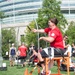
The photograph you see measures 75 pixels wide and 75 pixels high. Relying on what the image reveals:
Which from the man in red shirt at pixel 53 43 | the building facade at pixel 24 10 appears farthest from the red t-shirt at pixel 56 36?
the building facade at pixel 24 10

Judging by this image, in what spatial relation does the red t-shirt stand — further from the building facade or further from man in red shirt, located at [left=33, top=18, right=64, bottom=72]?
the building facade

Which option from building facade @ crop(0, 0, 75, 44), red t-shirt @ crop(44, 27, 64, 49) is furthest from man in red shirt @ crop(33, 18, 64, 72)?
building facade @ crop(0, 0, 75, 44)

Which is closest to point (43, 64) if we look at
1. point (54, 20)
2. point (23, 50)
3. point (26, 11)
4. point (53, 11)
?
point (54, 20)

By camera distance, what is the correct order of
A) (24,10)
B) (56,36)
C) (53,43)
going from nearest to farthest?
(56,36), (53,43), (24,10)

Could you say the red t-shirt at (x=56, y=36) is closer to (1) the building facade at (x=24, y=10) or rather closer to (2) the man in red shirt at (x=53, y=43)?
(2) the man in red shirt at (x=53, y=43)

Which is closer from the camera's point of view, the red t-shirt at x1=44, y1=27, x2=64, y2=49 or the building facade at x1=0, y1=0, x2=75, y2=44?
the red t-shirt at x1=44, y1=27, x2=64, y2=49

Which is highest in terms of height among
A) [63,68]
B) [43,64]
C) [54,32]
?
[54,32]

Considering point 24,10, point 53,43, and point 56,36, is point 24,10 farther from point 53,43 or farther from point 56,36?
point 56,36

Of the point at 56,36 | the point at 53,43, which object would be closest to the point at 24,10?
the point at 53,43

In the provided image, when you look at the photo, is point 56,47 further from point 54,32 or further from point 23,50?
point 23,50

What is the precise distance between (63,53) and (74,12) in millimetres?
79947

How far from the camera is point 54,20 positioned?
333 inches

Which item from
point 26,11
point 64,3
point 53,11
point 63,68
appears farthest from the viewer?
point 26,11

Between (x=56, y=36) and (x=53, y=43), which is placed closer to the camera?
(x=56, y=36)
